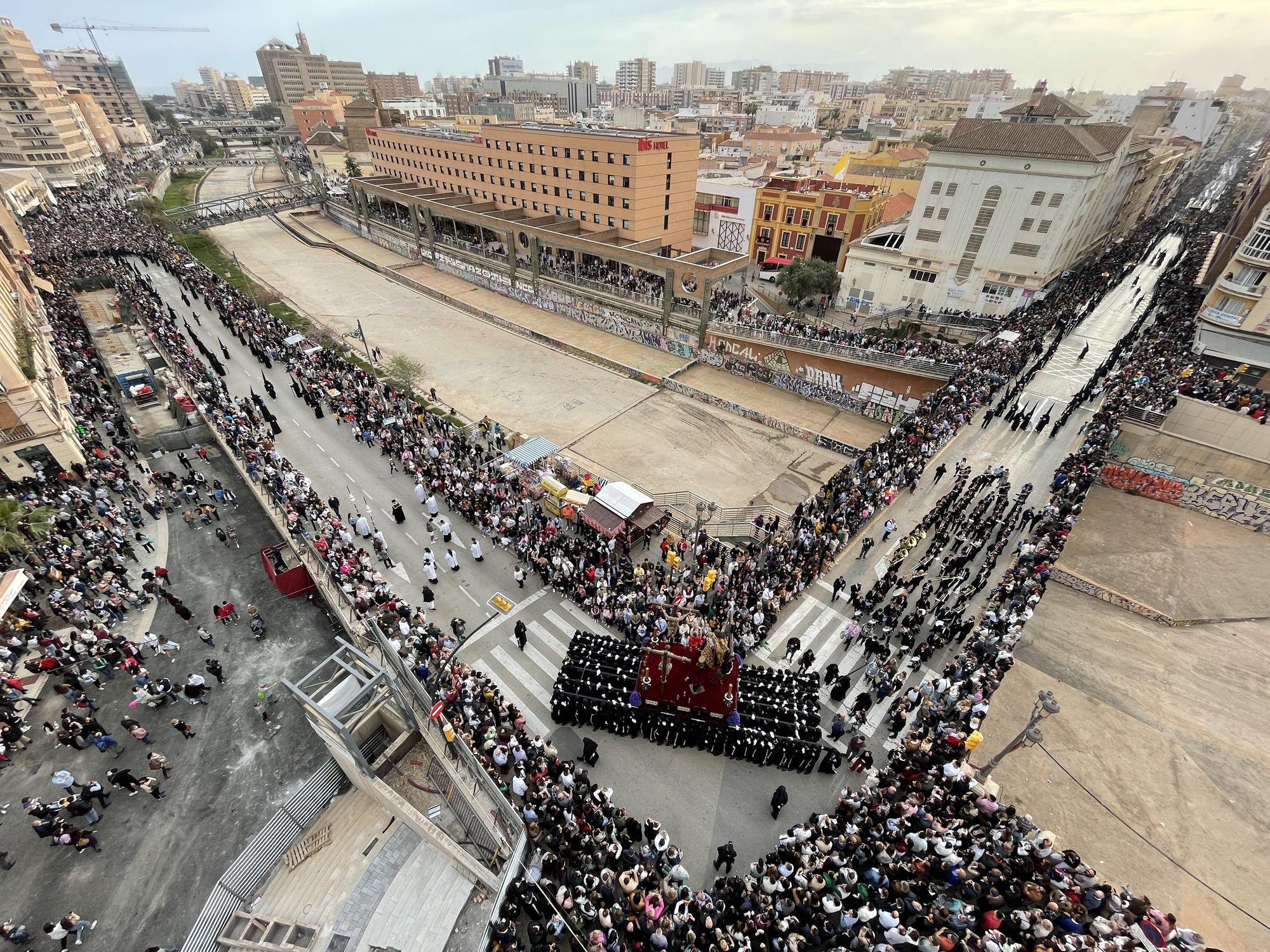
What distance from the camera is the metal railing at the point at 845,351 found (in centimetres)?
2804

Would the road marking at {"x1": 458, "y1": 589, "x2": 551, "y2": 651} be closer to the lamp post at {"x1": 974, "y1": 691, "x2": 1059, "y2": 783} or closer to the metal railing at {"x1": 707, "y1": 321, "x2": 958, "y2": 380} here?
the lamp post at {"x1": 974, "y1": 691, "x2": 1059, "y2": 783}

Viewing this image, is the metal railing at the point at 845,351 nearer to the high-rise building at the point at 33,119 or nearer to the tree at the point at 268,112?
the high-rise building at the point at 33,119

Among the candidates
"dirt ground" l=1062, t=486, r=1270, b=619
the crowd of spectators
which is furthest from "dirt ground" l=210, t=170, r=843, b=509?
"dirt ground" l=1062, t=486, r=1270, b=619

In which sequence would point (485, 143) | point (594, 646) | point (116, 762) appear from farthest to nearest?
point (485, 143) → point (594, 646) → point (116, 762)

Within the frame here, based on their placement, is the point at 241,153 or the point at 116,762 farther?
the point at 241,153

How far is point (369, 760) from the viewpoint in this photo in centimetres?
1324

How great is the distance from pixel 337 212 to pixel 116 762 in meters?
75.8

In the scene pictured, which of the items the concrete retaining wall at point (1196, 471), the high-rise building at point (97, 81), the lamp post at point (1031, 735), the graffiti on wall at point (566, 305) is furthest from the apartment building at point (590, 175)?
the high-rise building at point (97, 81)

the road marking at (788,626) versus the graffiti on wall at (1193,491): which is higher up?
the graffiti on wall at (1193,491)

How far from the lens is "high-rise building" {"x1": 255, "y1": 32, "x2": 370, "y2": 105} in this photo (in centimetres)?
17050

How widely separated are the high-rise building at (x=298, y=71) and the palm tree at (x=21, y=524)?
8160 inches

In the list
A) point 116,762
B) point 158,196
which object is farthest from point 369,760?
point 158,196

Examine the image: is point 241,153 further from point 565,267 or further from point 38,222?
point 565,267

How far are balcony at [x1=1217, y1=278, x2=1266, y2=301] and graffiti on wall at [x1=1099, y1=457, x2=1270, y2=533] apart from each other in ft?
45.3
